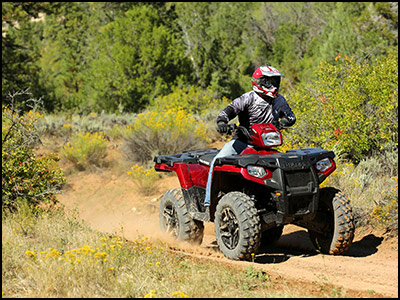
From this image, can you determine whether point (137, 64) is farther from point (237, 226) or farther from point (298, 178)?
point (298, 178)

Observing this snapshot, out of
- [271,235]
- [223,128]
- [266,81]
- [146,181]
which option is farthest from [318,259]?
[146,181]

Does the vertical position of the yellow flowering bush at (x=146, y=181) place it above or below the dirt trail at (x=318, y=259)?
below

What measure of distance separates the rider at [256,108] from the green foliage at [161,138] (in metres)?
7.70

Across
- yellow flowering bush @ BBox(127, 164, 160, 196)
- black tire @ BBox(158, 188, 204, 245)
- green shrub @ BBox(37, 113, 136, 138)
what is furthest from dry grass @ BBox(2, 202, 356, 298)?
green shrub @ BBox(37, 113, 136, 138)

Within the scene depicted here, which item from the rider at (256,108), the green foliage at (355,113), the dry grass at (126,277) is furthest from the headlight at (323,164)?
the green foliage at (355,113)

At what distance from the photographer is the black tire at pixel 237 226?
5941 millimetres

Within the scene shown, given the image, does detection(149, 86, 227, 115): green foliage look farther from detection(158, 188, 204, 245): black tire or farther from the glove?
the glove

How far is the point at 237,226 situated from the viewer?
626 cm

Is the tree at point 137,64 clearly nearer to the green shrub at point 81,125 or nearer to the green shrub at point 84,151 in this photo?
the green shrub at point 81,125

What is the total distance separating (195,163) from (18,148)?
122 inches

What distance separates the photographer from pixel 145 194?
13102 millimetres

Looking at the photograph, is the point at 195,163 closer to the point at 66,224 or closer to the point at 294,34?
the point at 66,224

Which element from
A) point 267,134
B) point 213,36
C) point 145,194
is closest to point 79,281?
point 267,134

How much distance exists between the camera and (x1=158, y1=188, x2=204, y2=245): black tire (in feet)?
24.0
